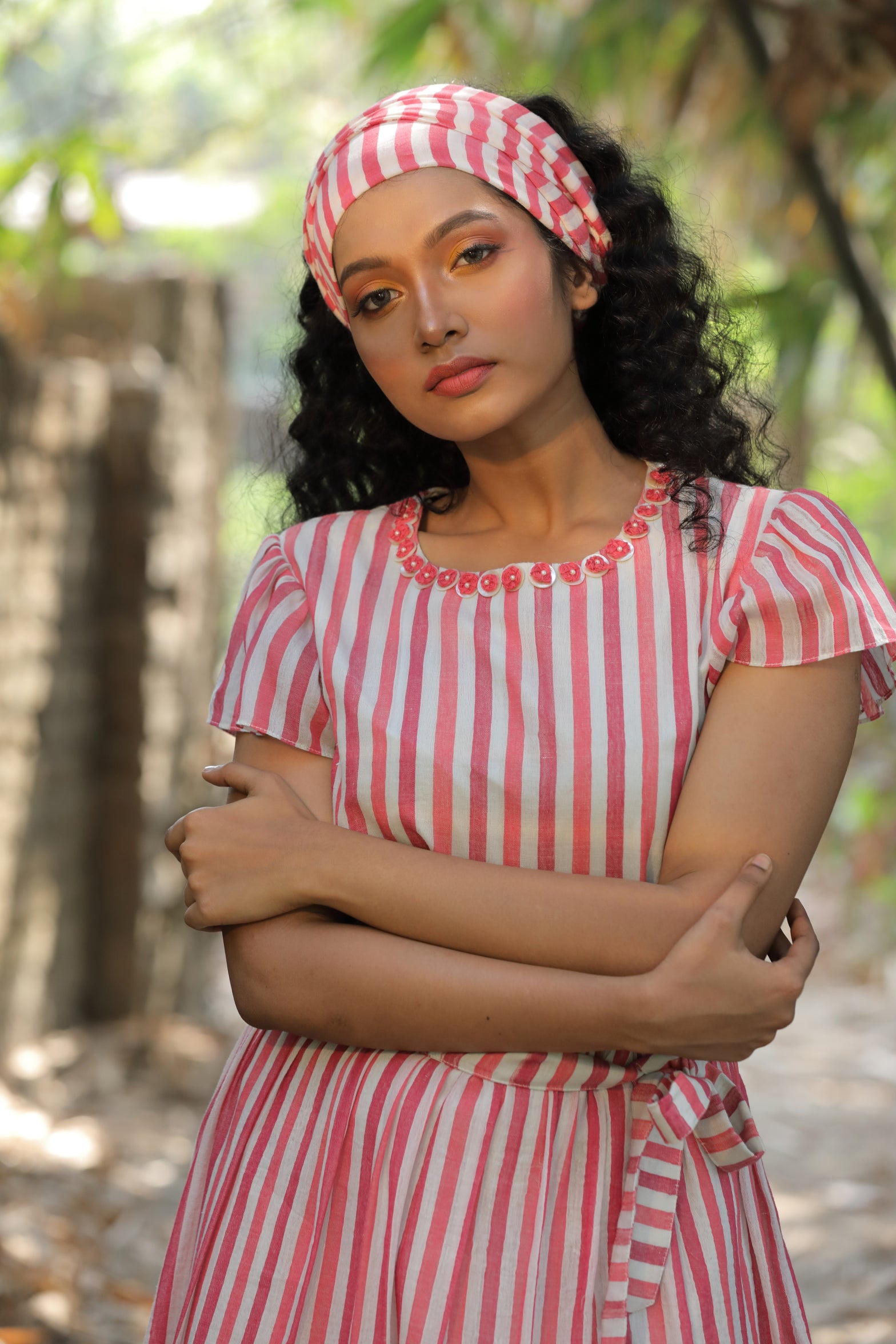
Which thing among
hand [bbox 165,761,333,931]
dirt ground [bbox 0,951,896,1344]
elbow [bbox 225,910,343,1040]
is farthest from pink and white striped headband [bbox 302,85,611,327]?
dirt ground [bbox 0,951,896,1344]

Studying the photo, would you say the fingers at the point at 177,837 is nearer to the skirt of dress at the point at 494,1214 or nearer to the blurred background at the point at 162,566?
the skirt of dress at the point at 494,1214

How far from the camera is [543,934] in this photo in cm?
114

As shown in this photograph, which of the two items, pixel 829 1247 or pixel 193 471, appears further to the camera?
pixel 193 471

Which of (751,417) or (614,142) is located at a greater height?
(614,142)

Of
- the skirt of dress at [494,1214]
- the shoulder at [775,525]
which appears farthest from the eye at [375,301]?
the skirt of dress at [494,1214]

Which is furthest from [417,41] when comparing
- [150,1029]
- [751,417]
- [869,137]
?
[150,1029]

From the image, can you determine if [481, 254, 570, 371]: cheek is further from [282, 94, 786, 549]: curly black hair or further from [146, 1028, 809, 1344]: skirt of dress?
[146, 1028, 809, 1344]: skirt of dress

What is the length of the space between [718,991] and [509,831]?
0.23 m

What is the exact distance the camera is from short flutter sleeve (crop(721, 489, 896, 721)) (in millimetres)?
1183

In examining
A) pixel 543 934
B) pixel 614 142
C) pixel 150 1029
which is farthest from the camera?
pixel 150 1029

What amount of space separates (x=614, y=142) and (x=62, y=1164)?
8.91ft

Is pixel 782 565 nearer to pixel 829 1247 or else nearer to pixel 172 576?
pixel 829 1247

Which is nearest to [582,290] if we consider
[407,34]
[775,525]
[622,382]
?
[622,382]

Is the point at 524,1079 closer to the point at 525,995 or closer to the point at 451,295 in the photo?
the point at 525,995
